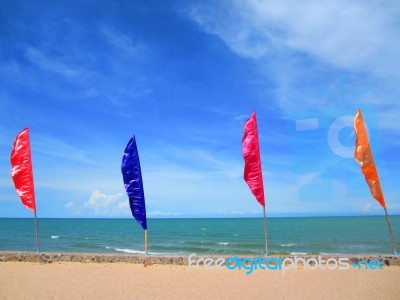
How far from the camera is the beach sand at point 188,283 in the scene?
6902 millimetres

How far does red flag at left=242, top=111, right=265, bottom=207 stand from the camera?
1066 centimetres

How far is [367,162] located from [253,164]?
3.66 meters

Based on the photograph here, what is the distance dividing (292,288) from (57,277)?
20.3ft

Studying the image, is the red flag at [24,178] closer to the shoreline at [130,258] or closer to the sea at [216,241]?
the shoreline at [130,258]

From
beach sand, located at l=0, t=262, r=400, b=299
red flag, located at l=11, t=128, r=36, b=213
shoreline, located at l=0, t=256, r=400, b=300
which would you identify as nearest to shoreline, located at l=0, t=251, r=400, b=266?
shoreline, located at l=0, t=256, r=400, b=300

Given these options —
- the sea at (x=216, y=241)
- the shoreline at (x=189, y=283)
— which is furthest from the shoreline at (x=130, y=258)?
the sea at (x=216, y=241)

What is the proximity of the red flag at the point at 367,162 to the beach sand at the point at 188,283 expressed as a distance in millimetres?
2338

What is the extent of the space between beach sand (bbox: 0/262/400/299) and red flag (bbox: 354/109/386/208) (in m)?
2.34

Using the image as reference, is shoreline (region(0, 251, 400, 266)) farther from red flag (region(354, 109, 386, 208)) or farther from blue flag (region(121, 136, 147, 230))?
red flag (region(354, 109, 386, 208))

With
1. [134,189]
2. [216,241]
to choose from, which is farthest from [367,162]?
[216,241]

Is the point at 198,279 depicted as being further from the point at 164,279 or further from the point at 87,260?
the point at 87,260

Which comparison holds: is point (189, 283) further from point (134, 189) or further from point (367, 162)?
point (367, 162)

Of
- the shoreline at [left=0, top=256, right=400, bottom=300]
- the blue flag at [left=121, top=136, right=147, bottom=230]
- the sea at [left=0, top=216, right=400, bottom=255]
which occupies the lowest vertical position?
the sea at [left=0, top=216, right=400, bottom=255]

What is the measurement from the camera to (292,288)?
23.9 ft
